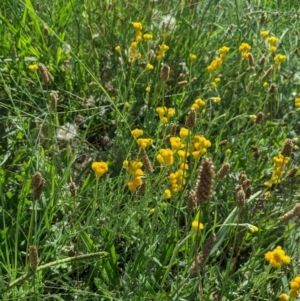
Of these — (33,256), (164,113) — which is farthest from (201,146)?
(33,256)

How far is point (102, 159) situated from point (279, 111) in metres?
0.90

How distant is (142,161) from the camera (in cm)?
154

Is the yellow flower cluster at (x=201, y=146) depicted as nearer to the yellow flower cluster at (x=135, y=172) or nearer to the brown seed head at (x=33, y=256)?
the yellow flower cluster at (x=135, y=172)

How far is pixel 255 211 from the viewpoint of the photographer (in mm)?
1912

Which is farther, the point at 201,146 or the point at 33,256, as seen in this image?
the point at 201,146

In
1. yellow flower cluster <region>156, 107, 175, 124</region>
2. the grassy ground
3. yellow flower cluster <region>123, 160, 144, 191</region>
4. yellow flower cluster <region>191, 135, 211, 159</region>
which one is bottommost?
the grassy ground

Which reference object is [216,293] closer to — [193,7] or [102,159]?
[102,159]

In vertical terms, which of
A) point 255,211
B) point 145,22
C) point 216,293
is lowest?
point 216,293

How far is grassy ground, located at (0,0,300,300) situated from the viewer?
1.50 meters

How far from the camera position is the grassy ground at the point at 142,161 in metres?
1.50

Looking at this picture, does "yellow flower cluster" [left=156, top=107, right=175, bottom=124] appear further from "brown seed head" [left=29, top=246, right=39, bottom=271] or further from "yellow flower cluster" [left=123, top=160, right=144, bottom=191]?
"brown seed head" [left=29, top=246, right=39, bottom=271]

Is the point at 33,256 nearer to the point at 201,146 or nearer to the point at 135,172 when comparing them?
the point at 135,172

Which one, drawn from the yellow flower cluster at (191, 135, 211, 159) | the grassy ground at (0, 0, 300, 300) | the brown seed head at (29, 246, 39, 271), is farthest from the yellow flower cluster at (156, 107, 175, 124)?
the brown seed head at (29, 246, 39, 271)

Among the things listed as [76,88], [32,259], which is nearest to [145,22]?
[76,88]
